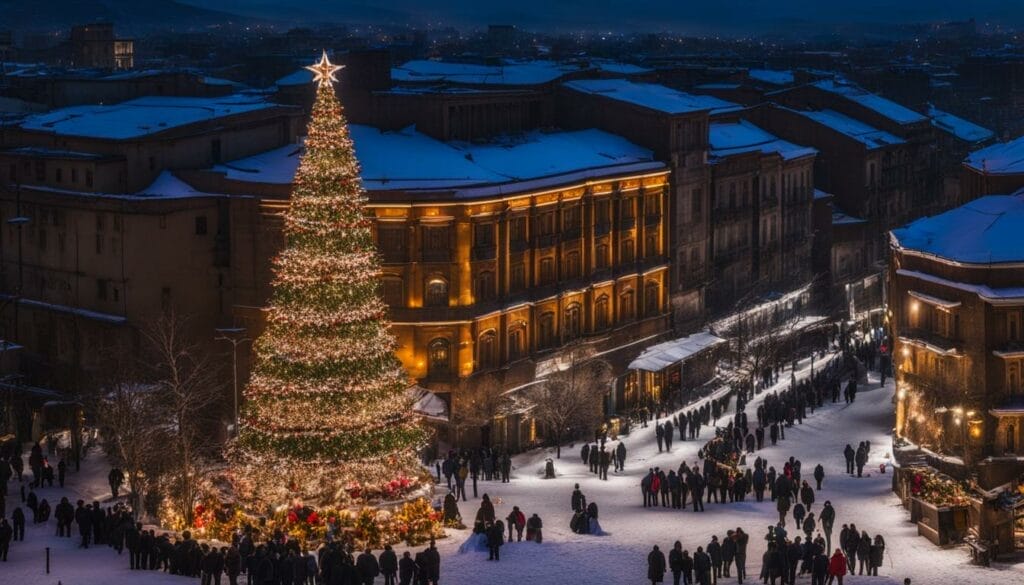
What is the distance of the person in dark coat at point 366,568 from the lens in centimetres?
4566

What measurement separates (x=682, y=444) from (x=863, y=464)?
9.56m

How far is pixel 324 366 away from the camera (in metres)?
53.5

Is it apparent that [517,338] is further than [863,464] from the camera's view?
Yes

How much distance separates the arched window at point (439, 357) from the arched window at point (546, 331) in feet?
23.4

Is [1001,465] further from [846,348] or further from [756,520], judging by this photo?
[846,348]

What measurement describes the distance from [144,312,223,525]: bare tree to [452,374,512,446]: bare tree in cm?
1042

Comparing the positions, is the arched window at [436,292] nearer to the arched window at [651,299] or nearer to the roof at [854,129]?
the arched window at [651,299]

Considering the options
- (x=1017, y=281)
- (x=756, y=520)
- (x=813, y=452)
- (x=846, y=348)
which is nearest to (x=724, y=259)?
(x=846, y=348)

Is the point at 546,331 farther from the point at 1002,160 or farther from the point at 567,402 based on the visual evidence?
the point at 1002,160

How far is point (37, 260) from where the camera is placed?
265 ft

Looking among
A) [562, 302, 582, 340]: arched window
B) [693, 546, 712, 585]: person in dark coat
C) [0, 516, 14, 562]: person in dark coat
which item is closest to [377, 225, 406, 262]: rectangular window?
[562, 302, 582, 340]: arched window

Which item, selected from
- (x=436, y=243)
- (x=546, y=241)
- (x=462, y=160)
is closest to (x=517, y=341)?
(x=546, y=241)

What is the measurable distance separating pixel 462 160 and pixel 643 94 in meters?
20.0

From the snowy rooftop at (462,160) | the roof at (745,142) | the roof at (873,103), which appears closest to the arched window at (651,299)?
the snowy rooftop at (462,160)
